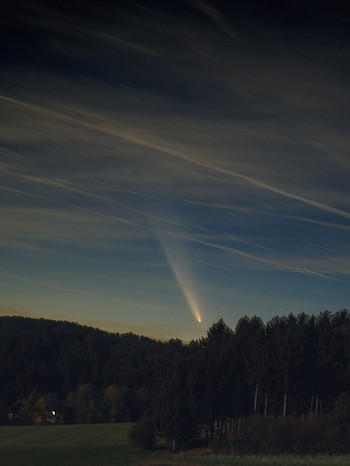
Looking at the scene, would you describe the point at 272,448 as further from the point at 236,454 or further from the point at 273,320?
the point at 273,320

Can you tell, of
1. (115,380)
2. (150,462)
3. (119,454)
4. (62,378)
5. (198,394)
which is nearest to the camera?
(150,462)

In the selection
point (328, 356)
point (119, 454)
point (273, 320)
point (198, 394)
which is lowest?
point (119, 454)

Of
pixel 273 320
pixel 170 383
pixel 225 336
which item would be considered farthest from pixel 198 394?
pixel 273 320

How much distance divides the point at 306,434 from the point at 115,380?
100 metres

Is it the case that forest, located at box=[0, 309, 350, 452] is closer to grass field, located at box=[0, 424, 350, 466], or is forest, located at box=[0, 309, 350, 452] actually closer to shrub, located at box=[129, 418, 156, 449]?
shrub, located at box=[129, 418, 156, 449]

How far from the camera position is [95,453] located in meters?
73.2

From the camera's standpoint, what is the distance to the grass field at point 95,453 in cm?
6051

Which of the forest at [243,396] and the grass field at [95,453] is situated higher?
the forest at [243,396]

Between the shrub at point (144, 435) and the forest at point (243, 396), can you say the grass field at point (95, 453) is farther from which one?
the forest at point (243, 396)

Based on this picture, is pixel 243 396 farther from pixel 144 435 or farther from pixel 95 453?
pixel 95 453

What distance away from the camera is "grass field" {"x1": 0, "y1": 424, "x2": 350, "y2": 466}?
6051 cm

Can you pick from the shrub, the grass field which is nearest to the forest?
the shrub

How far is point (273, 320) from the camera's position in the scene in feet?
421

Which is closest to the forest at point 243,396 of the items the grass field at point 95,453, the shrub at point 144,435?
the shrub at point 144,435
